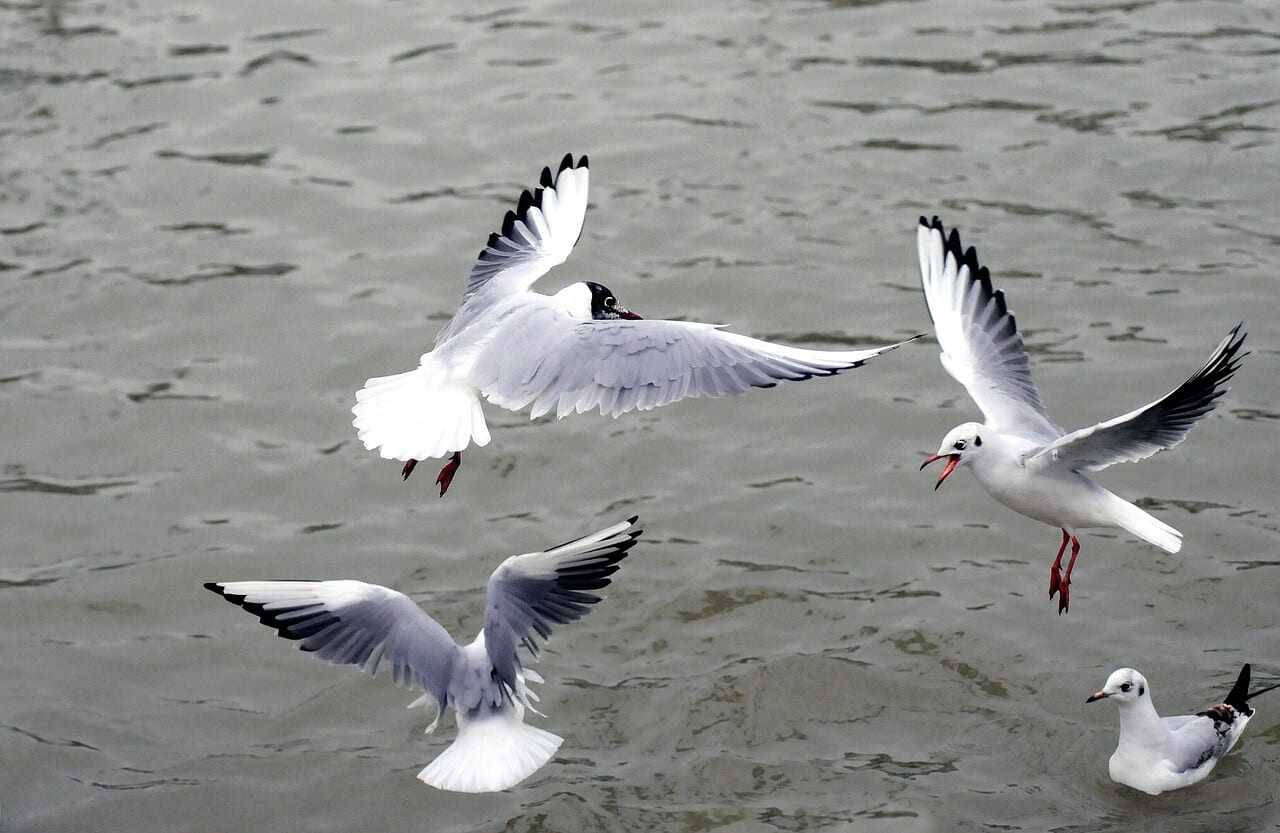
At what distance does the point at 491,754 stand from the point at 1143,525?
96.0 inches

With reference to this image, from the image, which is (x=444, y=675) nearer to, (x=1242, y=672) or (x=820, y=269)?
(x=1242, y=672)

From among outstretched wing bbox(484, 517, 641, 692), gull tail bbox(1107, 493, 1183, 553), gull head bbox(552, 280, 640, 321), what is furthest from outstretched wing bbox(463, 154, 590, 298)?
gull tail bbox(1107, 493, 1183, 553)

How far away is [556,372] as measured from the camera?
6.14 meters

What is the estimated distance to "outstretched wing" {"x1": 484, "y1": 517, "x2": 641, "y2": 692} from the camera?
5980 millimetres

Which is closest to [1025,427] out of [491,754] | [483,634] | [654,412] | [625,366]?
[625,366]

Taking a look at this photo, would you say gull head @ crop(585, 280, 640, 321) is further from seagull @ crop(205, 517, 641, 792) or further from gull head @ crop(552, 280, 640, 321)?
seagull @ crop(205, 517, 641, 792)

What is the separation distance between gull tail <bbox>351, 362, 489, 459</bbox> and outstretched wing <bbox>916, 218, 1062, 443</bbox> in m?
1.91

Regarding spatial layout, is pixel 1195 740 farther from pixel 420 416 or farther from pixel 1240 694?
pixel 420 416

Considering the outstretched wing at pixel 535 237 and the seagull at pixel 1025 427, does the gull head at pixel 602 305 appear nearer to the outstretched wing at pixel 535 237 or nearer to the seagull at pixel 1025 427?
the outstretched wing at pixel 535 237

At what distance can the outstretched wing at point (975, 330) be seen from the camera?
6.72 meters

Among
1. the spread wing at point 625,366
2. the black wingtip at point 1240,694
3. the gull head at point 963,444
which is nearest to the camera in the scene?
the spread wing at point 625,366

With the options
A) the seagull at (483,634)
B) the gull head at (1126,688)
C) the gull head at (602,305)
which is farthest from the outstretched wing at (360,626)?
the gull head at (1126,688)

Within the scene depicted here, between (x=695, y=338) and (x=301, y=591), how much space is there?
5.43 ft

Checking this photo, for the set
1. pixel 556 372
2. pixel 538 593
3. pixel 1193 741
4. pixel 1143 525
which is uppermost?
pixel 556 372
